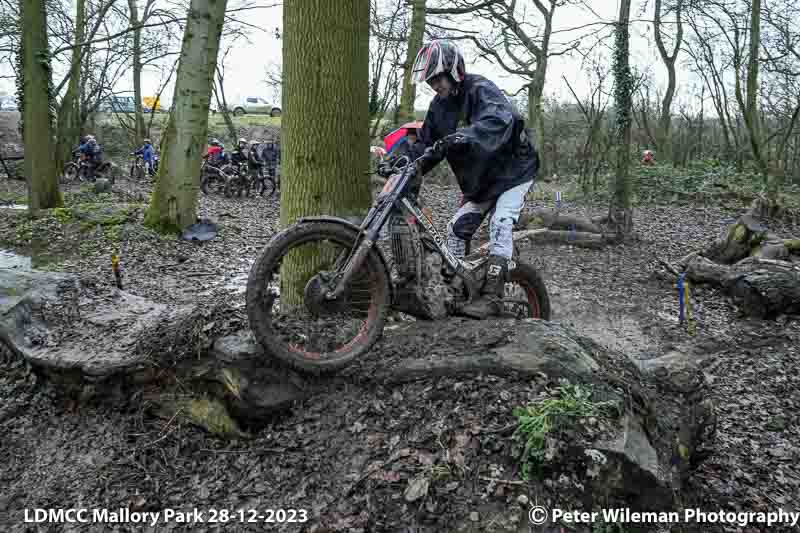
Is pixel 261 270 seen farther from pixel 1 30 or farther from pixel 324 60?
pixel 1 30

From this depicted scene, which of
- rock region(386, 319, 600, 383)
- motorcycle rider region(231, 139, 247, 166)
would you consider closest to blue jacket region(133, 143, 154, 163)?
motorcycle rider region(231, 139, 247, 166)

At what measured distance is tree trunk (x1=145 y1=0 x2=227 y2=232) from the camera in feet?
28.4

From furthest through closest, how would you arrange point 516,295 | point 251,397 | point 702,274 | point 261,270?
point 702,274 → point 516,295 → point 251,397 → point 261,270

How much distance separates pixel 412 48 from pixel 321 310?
14.1 metres

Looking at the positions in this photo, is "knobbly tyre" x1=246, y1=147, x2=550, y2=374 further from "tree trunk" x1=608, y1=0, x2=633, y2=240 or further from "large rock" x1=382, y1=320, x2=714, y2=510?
"tree trunk" x1=608, y1=0, x2=633, y2=240

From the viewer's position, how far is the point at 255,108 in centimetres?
4006

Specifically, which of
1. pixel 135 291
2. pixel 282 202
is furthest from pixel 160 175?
pixel 282 202

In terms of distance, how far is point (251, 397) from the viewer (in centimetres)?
299

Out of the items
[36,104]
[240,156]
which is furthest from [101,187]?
[36,104]

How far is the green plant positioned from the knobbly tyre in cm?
95

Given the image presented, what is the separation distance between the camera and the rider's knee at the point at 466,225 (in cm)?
388

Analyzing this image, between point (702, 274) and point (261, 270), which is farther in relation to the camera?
point (702, 274)

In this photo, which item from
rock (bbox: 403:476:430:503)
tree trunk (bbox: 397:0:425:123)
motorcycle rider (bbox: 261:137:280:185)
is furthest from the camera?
motorcycle rider (bbox: 261:137:280:185)

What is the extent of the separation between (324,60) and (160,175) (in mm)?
6530
